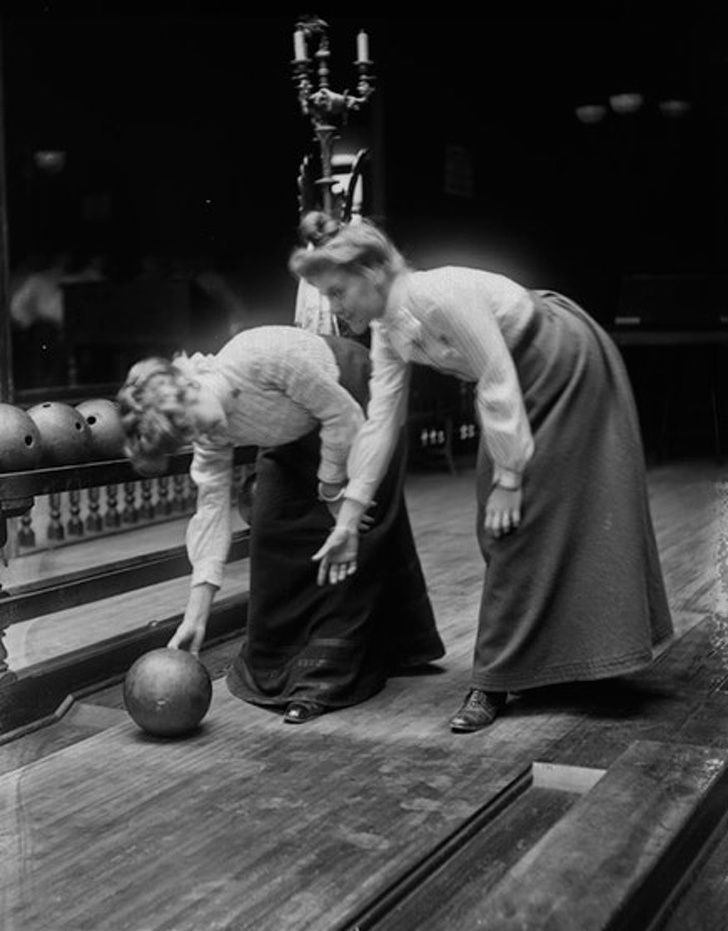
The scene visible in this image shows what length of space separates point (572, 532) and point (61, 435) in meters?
1.82

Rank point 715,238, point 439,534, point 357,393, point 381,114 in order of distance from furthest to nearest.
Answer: point 715,238 → point 381,114 → point 439,534 → point 357,393

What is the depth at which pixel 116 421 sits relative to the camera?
4922mm

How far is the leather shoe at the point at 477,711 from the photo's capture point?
138 inches

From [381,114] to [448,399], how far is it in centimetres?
190

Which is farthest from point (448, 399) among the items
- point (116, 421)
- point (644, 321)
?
point (116, 421)

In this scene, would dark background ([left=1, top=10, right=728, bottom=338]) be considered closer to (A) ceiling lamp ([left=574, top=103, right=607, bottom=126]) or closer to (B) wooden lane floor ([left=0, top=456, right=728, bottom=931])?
(A) ceiling lamp ([left=574, top=103, right=607, bottom=126])

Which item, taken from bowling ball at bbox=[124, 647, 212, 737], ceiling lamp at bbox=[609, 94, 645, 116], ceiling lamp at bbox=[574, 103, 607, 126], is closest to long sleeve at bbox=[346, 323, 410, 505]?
bowling ball at bbox=[124, 647, 212, 737]

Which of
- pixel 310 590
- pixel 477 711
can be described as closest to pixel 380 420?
pixel 310 590

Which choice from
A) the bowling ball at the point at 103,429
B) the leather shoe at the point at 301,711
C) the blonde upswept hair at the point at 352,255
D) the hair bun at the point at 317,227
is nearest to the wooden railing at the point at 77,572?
the bowling ball at the point at 103,429

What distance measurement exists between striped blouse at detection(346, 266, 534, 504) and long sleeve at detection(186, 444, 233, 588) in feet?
0.99

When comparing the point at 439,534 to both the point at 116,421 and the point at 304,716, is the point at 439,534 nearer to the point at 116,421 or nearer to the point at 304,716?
the point at 116,421

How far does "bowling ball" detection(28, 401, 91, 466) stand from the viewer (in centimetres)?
448

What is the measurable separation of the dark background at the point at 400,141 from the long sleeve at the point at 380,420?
387 cm

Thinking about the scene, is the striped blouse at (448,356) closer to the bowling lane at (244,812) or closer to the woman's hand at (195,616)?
the woman's hand at (195,616)
